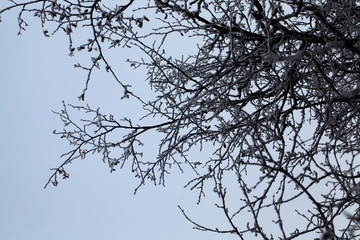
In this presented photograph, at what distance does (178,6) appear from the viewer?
13.7 feet

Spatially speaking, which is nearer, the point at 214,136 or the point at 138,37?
the point at 138,37

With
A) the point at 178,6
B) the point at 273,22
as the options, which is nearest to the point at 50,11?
the point at 178,6

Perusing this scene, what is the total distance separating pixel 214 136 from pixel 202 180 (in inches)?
36.9

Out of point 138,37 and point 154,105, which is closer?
point 138,37

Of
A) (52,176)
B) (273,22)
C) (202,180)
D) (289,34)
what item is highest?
(289,34)

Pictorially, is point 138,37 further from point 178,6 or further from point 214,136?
point 214,136

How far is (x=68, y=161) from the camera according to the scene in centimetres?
498

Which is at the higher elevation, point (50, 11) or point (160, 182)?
point (50, 11)

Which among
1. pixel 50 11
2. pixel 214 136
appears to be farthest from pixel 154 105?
pixel 50 11

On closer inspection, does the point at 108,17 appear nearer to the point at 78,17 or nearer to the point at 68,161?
the point at 78,17

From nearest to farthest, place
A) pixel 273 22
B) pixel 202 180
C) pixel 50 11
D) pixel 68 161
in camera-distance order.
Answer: pixel 273 22, pixel 50 11, pixel 202 180, pixel 68 161

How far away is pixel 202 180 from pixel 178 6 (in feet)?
6.73

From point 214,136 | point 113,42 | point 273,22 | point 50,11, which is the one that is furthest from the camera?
point 214,136

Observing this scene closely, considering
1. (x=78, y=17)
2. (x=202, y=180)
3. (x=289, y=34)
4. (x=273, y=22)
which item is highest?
(x=78, y=17)
